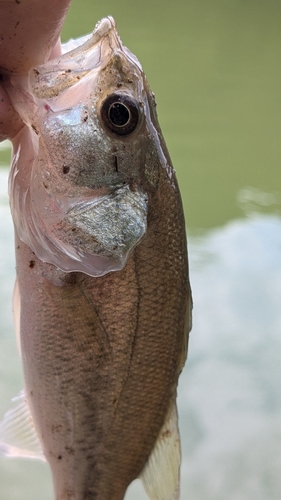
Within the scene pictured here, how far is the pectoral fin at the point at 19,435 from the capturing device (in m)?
0.98

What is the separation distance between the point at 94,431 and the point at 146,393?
0.11 meters

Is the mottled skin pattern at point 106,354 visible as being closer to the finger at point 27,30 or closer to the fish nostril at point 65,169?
the fish nostril at point 65,169

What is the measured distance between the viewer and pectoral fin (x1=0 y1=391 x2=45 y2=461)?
976 mm

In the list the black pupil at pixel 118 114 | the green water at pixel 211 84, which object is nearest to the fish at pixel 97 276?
the black pupil at pixel 118 114

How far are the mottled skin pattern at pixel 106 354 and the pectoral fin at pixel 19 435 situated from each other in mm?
91

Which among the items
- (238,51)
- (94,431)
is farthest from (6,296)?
(238,51)

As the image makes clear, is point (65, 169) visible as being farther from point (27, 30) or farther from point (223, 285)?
point (223, 285)

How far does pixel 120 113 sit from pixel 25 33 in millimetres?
152

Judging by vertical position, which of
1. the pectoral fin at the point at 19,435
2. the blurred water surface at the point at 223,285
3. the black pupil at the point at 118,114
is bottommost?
the pectoral fin at the point at 19,435

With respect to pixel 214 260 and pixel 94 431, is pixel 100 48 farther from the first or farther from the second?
pixel 214 260

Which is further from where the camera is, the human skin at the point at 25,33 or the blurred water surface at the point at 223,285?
the blurred water surface at the point at 223,285

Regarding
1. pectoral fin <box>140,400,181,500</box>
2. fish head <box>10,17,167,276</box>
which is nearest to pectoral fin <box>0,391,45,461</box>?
pectoral fin <box>140,400,181,500</box>

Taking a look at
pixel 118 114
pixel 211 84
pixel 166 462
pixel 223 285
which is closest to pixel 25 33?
pixel 118 114

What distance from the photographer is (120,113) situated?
2.23 ft
